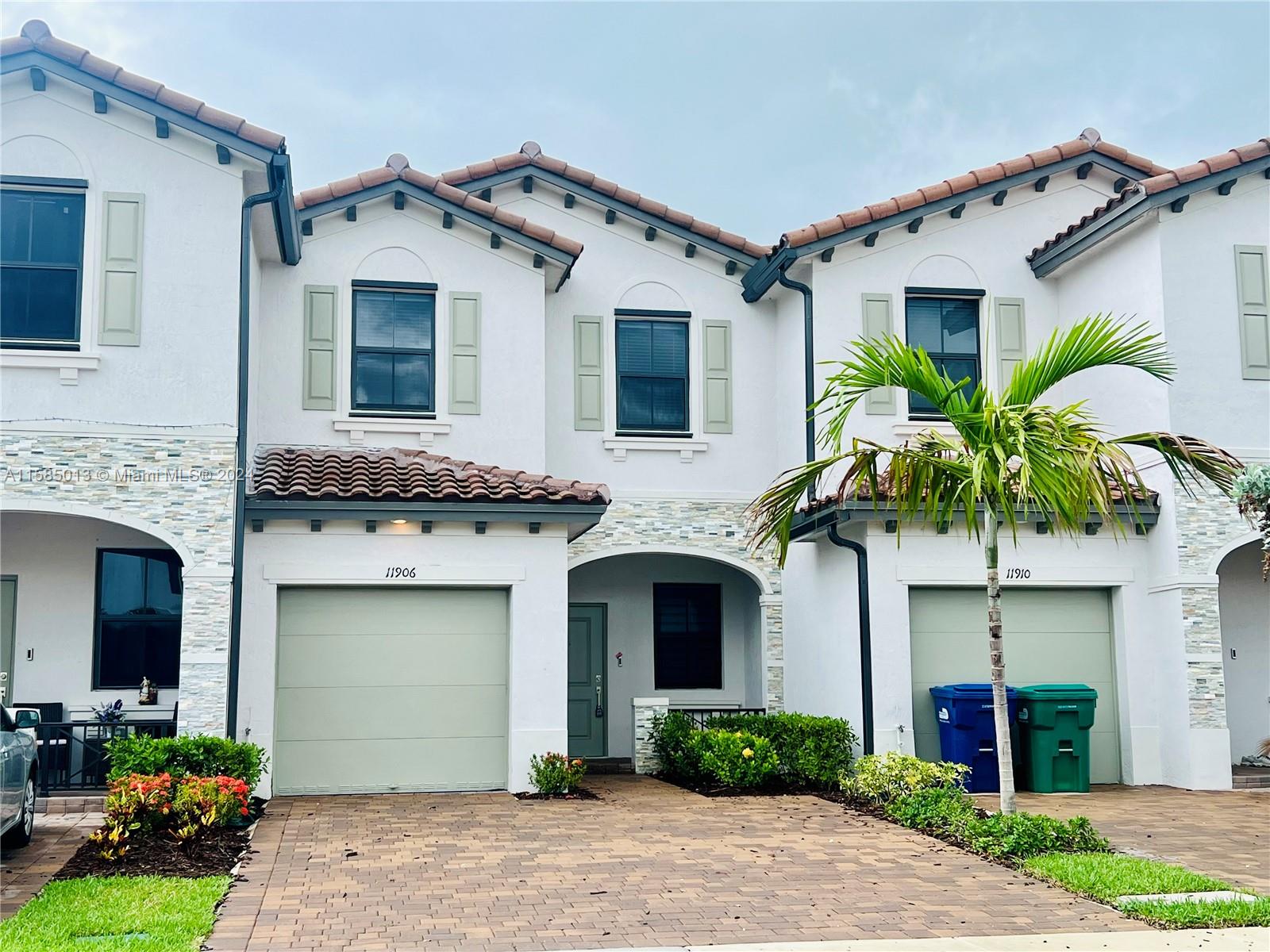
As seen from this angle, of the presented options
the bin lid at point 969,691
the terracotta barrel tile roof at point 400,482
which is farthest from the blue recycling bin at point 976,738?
the terracotta barrel tile roof at point 400,482

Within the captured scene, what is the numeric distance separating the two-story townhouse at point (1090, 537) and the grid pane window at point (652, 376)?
159 cm

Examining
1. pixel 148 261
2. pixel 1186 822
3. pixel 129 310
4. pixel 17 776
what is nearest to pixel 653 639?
pixel 1186 822

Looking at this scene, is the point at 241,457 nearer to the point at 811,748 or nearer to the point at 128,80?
the point at 128,80

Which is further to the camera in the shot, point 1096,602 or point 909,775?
point 1096,602

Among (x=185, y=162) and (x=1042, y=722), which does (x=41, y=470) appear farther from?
(x=1042, y=722)

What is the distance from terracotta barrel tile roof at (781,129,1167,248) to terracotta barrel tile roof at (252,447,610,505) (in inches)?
191

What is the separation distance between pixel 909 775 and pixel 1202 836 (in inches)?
109

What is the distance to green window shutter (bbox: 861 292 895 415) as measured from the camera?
56.4 ft

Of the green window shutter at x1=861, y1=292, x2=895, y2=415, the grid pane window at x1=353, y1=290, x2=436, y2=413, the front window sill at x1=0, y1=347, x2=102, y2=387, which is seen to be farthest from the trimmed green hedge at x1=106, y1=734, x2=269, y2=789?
the green window shutter at x1=861, y1=292, x2=895, y2=415

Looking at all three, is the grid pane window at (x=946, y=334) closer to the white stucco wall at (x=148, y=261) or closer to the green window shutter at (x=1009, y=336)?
the green window shutter at (x=1009, y=336)

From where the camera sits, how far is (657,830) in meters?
12.0

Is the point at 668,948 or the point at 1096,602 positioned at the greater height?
the point at 1096,602

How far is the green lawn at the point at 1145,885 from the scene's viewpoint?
8641 mm

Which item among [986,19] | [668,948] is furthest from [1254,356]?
[986,19]
